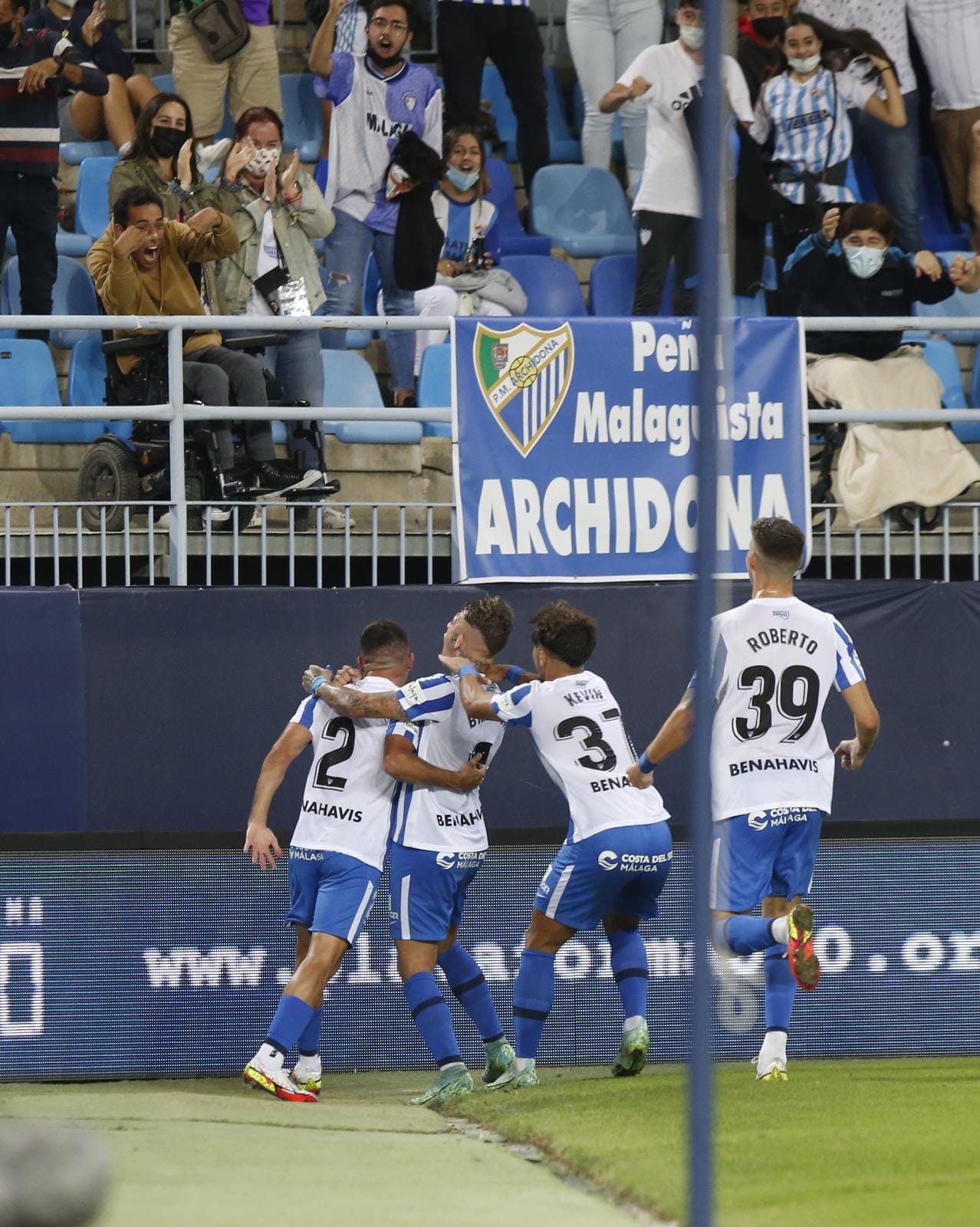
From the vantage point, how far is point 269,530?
9.80m

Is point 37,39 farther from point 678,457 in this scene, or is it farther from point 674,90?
point 678,457

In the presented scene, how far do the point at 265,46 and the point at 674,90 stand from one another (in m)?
2.99

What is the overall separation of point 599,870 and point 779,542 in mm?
1567

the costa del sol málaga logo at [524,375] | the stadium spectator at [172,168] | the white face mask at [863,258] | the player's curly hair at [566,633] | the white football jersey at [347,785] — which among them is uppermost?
the stadium spectator at [172,168]

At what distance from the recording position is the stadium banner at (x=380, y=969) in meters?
9.05

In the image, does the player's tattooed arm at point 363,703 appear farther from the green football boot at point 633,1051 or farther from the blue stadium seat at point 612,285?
the blue stadium seat at point 612,285

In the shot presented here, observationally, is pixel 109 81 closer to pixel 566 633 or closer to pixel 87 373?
pixel 87 373

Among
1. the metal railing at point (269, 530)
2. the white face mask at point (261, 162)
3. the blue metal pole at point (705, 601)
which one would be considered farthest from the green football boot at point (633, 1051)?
the white face mask at point (261, 162)

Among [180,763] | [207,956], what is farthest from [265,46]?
[207,956]

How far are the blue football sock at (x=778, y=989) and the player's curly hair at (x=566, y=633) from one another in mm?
1477

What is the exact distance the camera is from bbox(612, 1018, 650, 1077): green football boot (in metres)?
8.35

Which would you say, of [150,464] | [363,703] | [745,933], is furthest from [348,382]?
[745,933]

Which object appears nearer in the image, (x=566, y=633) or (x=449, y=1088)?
→ (x=449, y=1088)

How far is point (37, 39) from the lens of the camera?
466 inches
